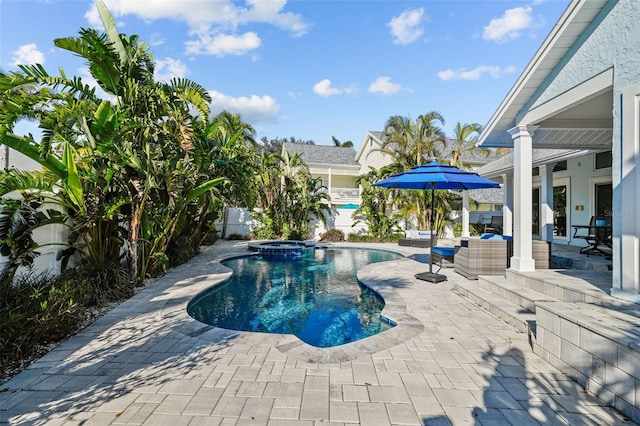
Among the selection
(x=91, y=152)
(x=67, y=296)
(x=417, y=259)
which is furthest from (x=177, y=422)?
(x=417, y=259)

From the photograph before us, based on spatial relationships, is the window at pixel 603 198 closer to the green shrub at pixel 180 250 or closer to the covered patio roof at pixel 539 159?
the covered patio roof at pixel 539 159

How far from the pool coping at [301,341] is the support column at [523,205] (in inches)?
115

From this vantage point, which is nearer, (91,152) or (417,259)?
(91,152)

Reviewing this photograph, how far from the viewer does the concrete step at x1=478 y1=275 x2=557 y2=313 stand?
5.90m

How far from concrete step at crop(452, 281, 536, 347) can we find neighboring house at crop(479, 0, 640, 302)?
110 cm

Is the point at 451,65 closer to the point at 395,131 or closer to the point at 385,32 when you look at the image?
the point at 385,32

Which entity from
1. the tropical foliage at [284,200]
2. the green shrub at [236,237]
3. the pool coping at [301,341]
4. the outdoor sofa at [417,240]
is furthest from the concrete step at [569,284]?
the green shrub at [236,237]

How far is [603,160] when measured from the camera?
11820mm

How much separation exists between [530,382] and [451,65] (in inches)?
580

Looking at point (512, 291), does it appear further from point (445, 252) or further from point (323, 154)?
point (323, 154)

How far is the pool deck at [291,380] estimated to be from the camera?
10.1 feet

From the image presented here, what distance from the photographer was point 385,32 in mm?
14227

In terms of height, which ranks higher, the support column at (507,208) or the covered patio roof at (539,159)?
the covered patio roof at (539,159)

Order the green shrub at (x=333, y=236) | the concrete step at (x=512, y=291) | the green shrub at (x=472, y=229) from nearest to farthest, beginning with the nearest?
the concrete step at (x=512, y=291), the green shrub at (x=333, y=236), the green shrub at (x=472, y=229)
